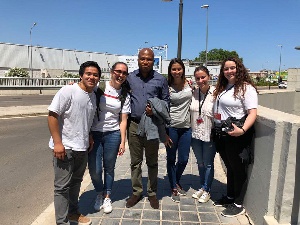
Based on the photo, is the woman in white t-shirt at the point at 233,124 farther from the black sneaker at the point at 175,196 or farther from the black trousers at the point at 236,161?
the black sneaker at the point at 175,196

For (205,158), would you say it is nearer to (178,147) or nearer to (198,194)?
(178,147)

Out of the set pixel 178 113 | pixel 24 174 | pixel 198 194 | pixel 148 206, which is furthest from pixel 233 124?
pixel 24 174

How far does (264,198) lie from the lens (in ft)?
11.0

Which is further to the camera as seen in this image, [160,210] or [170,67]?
[170,67]

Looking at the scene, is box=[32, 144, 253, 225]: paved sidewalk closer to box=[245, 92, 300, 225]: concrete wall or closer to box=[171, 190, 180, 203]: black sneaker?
box=[171, 190, 180, 203]: black sneaker

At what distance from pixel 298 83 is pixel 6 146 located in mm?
19307

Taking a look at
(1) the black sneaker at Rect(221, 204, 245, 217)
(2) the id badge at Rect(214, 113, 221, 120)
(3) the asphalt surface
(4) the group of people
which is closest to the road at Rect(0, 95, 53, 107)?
(3) the asphalt surface

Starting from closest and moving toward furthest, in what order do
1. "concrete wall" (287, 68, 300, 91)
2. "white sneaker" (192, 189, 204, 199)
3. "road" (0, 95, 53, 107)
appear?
"white sneaker" (192, 189, 204, 199) → "road" (0, 95, 53, 107) → "concrete wall" (287, 68, 300, 91)

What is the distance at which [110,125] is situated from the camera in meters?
3.84

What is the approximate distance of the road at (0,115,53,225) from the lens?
420 centimetres

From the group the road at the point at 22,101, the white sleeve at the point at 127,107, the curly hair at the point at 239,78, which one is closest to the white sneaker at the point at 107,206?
the white sleeve at the point at 127,107

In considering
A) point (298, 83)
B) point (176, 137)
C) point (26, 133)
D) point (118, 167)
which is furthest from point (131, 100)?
point (298, 83)

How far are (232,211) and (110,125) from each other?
6.45 feet

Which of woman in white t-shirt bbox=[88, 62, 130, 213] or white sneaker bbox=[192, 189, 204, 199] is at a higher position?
woman in white t-shirt bbox=[88, 62, 130, 213]
